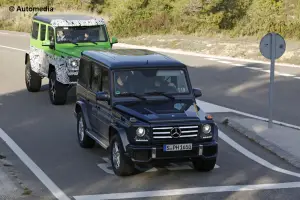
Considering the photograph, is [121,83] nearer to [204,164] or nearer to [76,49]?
[204,164]

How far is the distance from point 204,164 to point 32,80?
10.5 m

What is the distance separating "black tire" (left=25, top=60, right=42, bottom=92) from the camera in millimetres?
20500

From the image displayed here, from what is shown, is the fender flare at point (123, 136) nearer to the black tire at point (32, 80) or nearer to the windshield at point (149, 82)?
the windshield at point (149, 82)

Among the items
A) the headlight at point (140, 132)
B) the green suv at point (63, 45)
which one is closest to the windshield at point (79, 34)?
the green suv at point (63, 45)

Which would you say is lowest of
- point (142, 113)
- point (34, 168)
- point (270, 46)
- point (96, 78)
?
point (34, 168)

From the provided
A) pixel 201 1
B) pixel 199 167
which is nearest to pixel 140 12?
pixel 201 1

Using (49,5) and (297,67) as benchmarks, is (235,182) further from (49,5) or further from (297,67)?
(49,5)

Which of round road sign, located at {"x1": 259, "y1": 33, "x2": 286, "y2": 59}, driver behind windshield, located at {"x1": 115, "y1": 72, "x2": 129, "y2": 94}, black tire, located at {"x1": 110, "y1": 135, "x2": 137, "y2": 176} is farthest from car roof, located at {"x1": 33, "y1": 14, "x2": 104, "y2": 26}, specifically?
black tire, located at {"x1": 110, "y1": 135, "x2": 137, "y2": 176}

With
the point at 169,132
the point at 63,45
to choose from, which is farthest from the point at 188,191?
the point at 63,45

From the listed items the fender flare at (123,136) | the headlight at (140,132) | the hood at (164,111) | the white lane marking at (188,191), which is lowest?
the white lane marking at (188,191)

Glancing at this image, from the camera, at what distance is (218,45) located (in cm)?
3278

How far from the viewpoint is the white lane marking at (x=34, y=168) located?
33.3 feet

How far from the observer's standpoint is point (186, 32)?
40719mm

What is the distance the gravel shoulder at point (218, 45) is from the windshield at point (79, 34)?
1080 centimetres
